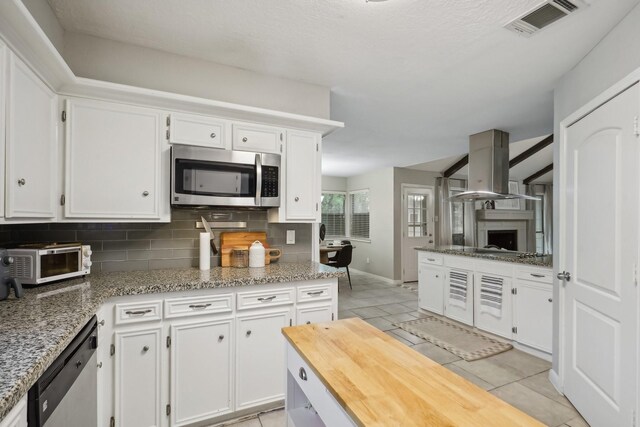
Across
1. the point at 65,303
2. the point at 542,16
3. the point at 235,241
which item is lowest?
the point at 65,303

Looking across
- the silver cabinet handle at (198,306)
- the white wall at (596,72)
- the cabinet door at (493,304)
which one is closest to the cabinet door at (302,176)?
the silver cabinet handle at (198,306)

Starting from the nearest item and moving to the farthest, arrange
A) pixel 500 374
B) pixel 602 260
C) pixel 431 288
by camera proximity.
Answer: pixel 602 260 < pixel 500 374 < pixel 431 288

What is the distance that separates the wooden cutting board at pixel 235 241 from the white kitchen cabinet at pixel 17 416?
5.11 feet

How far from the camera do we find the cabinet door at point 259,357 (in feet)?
6.70

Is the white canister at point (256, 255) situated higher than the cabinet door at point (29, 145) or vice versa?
the cabinet door at point (29, 145)

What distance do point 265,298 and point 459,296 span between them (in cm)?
277

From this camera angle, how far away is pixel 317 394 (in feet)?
3.43

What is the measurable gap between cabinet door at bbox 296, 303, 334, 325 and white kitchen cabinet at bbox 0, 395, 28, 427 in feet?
4.87

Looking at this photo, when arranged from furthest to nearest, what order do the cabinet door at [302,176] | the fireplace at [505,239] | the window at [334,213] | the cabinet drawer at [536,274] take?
the window at [334,213] → the fireplace at [505,239] → the cabinet drawer at [536,274] → the cabinet door at [302,176]

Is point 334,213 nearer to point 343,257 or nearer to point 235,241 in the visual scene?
point 343,257

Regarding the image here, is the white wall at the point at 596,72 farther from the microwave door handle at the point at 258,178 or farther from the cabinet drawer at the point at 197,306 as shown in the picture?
the cabinet drawer at the point at 197,306

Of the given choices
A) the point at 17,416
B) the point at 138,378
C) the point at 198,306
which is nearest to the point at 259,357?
the point at 198,306

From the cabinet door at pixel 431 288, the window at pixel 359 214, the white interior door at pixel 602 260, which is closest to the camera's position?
the white interior door at pixel 602 260

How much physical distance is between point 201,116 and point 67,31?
36.6 inches
